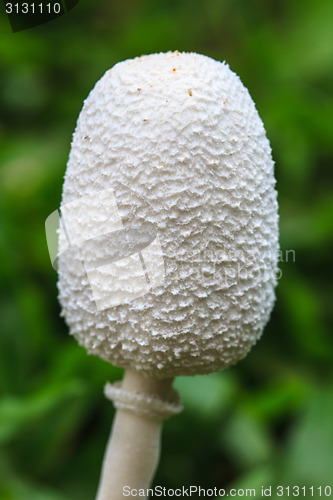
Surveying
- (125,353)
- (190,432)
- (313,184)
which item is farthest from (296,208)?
(125,353)

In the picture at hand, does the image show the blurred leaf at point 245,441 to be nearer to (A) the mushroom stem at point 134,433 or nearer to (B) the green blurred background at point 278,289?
(B) the green blurred background at point 278,289

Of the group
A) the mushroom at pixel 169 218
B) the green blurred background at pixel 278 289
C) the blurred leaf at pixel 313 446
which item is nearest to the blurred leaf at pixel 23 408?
the green blurred background at pixel 278 289

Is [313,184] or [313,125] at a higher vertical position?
[313,125]

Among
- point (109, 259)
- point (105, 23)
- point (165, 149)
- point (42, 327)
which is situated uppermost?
point (105, 23)

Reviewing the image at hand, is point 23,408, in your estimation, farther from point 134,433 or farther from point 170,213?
point 170,213

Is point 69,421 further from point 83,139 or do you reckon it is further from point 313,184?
point 313,184

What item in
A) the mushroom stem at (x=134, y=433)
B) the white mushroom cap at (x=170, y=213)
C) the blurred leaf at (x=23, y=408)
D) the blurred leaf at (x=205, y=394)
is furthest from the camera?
the blurred leaf at (x=205, y=394)

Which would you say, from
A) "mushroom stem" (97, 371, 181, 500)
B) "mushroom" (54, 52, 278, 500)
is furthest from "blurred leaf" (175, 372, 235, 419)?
"mushroom" (54, 52, 278, 500)
